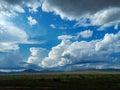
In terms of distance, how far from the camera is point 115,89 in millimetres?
82250

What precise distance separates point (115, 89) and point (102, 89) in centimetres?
420

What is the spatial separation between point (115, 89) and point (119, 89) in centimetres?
128

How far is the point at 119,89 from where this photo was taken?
269ft

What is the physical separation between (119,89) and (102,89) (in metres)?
5.47

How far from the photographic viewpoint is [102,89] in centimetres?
8269
